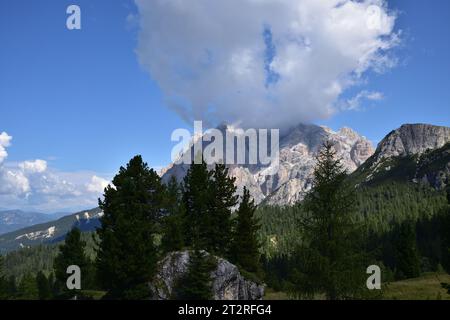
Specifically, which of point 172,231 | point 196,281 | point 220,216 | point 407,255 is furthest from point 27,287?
point 407,255

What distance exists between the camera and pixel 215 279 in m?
40.7

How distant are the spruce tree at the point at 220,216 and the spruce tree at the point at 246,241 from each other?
1162 mm

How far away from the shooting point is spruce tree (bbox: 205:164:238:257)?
47344mm

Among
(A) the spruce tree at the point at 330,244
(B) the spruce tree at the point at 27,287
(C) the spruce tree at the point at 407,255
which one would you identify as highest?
(A) the spruce tree at the point at 330,244

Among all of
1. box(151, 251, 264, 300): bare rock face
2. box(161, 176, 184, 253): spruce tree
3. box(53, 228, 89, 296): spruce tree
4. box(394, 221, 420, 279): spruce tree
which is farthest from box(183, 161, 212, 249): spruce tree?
box(394, 221, 420, 279): spruce tree

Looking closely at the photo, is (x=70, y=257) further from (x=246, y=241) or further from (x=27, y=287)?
(x=246, y=241)

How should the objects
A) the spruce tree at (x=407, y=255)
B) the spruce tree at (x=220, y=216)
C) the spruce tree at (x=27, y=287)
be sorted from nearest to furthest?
1. the spruce tree at (x=220, y=216)
2. the spruce tree at (x=27, y=287)
3. the spruce tree at (x=407, y=255)

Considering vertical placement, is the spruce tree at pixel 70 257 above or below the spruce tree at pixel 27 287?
above

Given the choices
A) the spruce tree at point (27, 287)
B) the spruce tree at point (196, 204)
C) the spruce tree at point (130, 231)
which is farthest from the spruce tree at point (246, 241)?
the spruce tree at point (27, 287)

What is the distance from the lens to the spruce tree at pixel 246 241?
48500 mm

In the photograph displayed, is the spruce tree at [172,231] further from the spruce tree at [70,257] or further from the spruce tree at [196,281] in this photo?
the spruce tree at [70,257]

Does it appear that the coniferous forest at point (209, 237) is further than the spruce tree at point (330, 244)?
Yes
